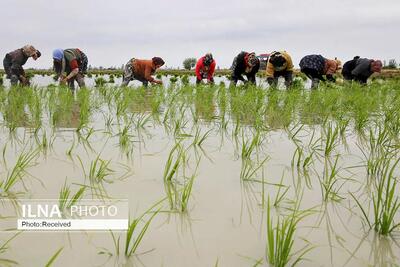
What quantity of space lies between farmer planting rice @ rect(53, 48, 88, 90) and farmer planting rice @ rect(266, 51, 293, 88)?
148 inches

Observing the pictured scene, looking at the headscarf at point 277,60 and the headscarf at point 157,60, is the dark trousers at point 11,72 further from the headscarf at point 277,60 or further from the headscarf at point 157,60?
the headscarf at point 277,60

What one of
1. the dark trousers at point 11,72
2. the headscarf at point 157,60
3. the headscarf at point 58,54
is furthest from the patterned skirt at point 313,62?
the dark trousers at point 11,72

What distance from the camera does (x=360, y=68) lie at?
7.68 meters

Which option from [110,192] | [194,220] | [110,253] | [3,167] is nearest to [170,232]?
[194,220]

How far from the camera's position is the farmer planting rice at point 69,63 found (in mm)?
6699

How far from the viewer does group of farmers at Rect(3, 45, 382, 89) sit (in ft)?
22.8

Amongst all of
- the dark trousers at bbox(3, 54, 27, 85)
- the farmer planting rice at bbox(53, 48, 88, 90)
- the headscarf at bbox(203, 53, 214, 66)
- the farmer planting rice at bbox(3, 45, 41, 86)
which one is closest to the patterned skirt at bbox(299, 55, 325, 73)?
the headscarf at bbox(203, 53, 214, 66)

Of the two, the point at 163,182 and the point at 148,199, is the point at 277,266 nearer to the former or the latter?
the point at 148,199

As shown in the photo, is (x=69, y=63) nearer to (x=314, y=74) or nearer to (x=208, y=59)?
(x=208, y=59)

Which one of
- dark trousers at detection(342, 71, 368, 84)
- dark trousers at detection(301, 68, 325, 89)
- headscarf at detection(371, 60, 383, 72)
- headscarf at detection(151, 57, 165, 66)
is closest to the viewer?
headscarf at detection(371, 60, 383, 72)

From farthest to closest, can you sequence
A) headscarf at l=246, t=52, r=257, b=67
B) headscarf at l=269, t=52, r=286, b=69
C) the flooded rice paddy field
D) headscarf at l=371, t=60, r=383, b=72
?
1. headscarf at l=246, t=52, r=257, b=67
2. headscarf at l=371, t=60, r=383, b=72
3. headscarf at l=269, t=52, r=286, b=69
4. the flooded rice paddy field

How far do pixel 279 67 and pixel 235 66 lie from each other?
3.25ft

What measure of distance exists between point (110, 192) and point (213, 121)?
6.63 feet

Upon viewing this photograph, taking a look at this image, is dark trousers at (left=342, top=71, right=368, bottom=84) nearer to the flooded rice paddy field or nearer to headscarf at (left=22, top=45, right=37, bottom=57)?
the flooded rice paddy field
